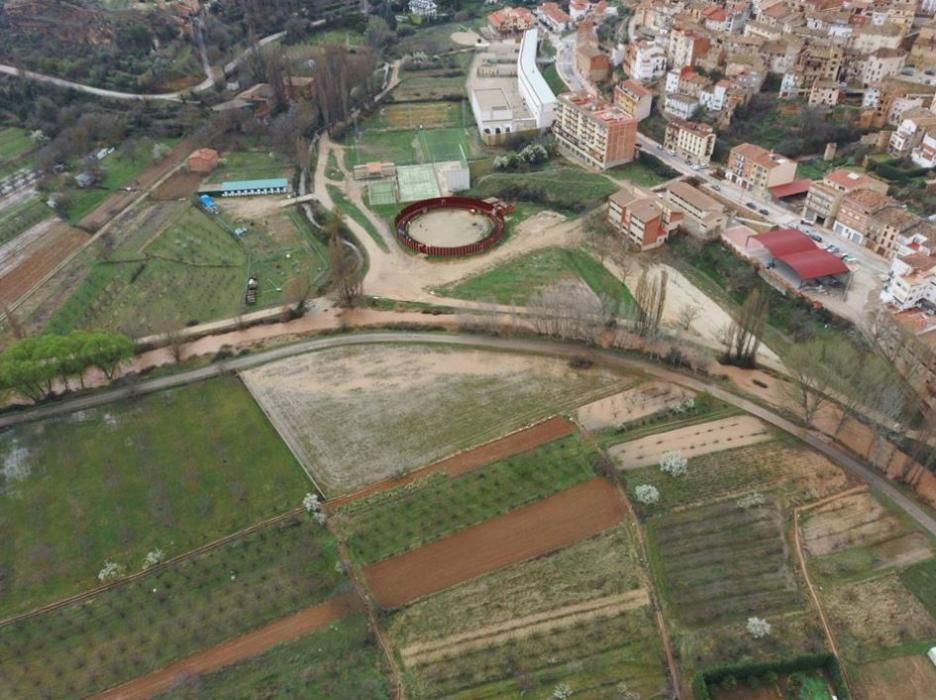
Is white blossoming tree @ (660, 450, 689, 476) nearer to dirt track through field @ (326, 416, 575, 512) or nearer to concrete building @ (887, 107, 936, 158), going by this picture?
dirt track through field @ (326, 416, 575, 512)

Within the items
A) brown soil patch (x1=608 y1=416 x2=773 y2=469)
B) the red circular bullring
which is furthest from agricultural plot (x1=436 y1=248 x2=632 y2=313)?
brown soil patch (x1=608 y1=416 x2=773 y2=469)

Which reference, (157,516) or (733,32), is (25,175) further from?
(733,32)

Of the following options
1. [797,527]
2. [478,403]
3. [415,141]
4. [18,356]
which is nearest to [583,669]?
[797,527]

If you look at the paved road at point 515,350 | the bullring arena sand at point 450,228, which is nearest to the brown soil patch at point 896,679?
the paved road at point 515,350

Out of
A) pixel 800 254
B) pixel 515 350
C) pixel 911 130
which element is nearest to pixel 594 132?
pixel 800 254

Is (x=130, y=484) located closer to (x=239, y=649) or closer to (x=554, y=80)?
(x=239, y=649)

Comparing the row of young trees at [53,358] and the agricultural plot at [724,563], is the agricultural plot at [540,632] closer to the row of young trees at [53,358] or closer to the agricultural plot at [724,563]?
the agricultural plot at [724,563]
